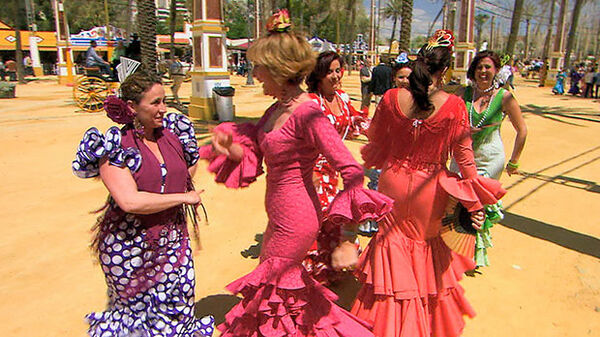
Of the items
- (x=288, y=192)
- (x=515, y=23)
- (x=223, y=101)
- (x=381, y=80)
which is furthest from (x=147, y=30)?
(x=515, y=23)

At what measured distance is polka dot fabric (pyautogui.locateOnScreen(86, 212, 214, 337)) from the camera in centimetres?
232

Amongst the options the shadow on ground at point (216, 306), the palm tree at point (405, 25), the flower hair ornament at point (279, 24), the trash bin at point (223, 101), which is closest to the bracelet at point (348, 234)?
the flower hair ornament at point (279, 24)

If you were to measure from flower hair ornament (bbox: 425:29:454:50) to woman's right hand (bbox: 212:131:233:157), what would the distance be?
155 cm

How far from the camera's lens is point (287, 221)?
231cm

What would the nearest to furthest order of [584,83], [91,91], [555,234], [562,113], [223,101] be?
[555,234], [223,101], [91,91], [562,113], [584,83]

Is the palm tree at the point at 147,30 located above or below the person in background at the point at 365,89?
above

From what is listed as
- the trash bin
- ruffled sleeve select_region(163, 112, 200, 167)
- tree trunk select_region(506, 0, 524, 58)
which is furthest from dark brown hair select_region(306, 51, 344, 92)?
tree trunk select_region(506, 0, 524, 58)

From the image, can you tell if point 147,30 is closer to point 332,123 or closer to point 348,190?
point 332,123

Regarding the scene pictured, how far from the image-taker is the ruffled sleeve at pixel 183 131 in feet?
8.54

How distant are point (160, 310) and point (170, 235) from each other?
442mm

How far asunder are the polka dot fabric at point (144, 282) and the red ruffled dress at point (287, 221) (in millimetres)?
307

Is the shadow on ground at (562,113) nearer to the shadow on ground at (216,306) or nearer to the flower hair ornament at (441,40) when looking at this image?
the flower hair ornament at (441,40)

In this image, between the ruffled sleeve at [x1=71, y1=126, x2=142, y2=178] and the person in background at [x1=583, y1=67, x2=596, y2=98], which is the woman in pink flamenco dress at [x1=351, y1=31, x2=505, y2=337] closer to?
the ruffled sleeve at [x1=71, y1=126, x2=142, y2=178]

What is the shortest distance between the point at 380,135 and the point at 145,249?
5.65 feet
